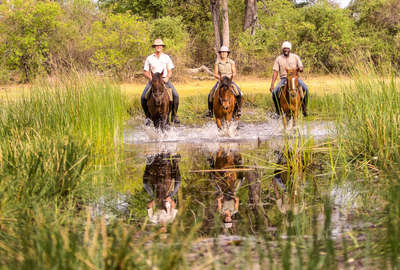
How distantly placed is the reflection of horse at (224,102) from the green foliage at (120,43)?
51.7 ft

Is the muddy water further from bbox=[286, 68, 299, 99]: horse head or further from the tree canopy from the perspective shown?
the tree canopy

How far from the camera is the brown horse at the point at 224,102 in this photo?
506 inches

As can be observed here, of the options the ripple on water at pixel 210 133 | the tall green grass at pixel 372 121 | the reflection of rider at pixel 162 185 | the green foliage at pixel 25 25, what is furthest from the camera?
the green foliage at pixel 25 25

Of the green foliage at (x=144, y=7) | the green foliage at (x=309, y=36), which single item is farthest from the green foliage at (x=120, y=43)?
the green foliage at (x=144, y=7)

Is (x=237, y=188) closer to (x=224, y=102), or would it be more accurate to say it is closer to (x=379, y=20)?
(x=224, y=102)

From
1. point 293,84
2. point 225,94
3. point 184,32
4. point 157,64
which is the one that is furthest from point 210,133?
point 184,32

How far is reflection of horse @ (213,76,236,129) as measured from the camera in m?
12.9

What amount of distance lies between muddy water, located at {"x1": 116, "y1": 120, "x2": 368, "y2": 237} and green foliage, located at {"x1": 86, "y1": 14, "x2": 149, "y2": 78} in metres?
17.1

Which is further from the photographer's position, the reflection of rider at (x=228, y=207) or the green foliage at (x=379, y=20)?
the green foliage at (x=379, y=20)

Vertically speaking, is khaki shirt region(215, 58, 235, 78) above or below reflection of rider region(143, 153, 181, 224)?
above

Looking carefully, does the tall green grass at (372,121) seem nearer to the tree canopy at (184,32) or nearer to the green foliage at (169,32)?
the tree canopy at (184,32)

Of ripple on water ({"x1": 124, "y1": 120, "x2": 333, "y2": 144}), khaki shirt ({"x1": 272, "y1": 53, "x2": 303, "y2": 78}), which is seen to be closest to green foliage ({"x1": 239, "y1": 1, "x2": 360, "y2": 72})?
ripple on water ({"x1": 124, "y1": 120, "x2": 333, "y2": 144})

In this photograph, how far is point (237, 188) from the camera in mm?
7016

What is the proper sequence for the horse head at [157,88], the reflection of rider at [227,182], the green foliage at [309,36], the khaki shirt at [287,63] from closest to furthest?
the reflection of rider at [227,182]
the horse head at [157,88]
the khaki shirt at [287,63]
the green foliage at [309,36]
